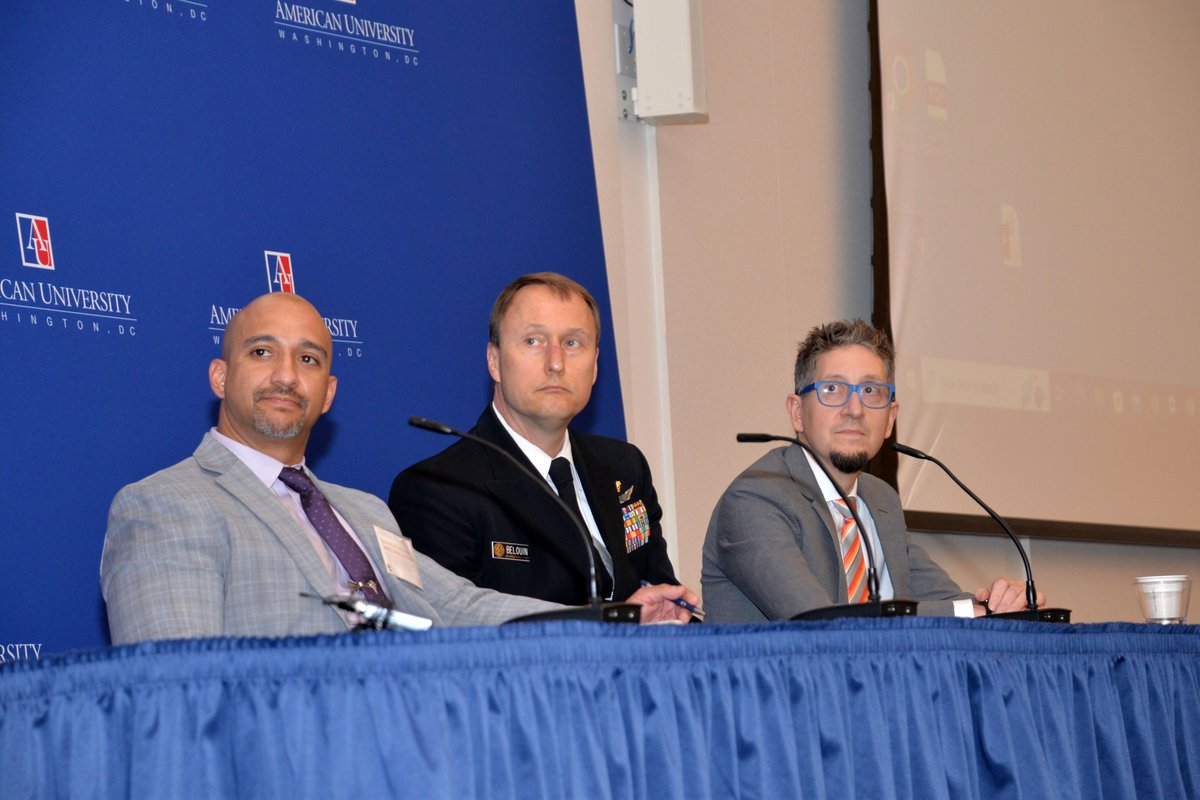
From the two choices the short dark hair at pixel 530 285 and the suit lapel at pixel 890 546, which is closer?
the short dark hair at pixel 530 285

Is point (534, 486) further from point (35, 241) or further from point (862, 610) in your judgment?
point (35, 241)

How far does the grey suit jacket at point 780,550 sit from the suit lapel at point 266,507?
0.97m

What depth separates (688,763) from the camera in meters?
1.96

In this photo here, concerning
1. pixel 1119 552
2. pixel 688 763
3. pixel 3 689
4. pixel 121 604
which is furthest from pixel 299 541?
pixel 1119 552

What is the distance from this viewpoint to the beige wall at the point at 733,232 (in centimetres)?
475

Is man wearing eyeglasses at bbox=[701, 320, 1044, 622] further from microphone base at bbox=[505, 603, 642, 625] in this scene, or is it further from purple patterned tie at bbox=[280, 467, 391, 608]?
microphone base at bbox=[505, 603, 642, 625]

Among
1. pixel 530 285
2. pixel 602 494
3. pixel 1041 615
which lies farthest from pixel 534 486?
pixel 1041 615

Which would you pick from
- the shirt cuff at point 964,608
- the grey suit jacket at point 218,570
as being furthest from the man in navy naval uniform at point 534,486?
the shirt cuff at point 964,608

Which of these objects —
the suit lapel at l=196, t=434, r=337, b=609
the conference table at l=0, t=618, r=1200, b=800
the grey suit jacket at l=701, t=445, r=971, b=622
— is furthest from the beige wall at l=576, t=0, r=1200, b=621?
the conference table at l=0, t=618, r=1200, b=800

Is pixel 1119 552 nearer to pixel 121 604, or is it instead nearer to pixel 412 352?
pixel 412 352

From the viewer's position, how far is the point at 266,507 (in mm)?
2707

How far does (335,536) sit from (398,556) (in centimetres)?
18

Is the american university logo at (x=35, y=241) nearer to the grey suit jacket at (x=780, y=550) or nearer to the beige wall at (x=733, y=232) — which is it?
the grey suit jacket at (x=780, y=550)

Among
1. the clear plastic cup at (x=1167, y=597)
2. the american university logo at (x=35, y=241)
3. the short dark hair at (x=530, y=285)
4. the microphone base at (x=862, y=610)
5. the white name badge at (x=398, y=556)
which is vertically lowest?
the clear plastic cup at (x=1167, y=597)
